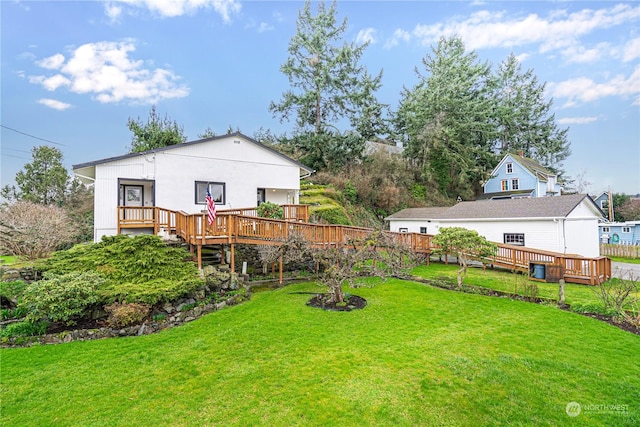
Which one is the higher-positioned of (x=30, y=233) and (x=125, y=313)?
(x=30, y=233)

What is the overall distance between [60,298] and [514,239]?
2027cm

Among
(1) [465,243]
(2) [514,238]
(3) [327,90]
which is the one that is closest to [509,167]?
(2) [514,238]

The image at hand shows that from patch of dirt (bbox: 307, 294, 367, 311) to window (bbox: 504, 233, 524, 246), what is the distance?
12.2m

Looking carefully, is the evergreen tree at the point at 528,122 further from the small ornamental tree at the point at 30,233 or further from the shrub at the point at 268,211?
Result: the small ornamental tree at the point at 30,233

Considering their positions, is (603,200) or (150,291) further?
(603,200)

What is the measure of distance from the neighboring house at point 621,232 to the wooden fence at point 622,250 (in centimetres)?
725

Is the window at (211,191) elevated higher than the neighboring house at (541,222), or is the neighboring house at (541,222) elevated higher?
the window at (211,191)

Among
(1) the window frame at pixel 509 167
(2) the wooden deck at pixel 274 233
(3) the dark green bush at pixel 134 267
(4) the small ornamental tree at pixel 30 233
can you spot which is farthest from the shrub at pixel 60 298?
(1) the window frame at pixel 509 167

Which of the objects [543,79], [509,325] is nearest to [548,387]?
[509,325]

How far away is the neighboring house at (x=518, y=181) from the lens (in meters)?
28.8

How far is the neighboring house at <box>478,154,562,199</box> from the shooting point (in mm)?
28750

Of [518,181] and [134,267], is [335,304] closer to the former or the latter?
[134,267]

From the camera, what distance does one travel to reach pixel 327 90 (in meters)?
28.5

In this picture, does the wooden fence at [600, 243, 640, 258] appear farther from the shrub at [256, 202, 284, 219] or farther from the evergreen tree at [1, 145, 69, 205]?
the evergreen tree at [1, 145, 69, 205]
